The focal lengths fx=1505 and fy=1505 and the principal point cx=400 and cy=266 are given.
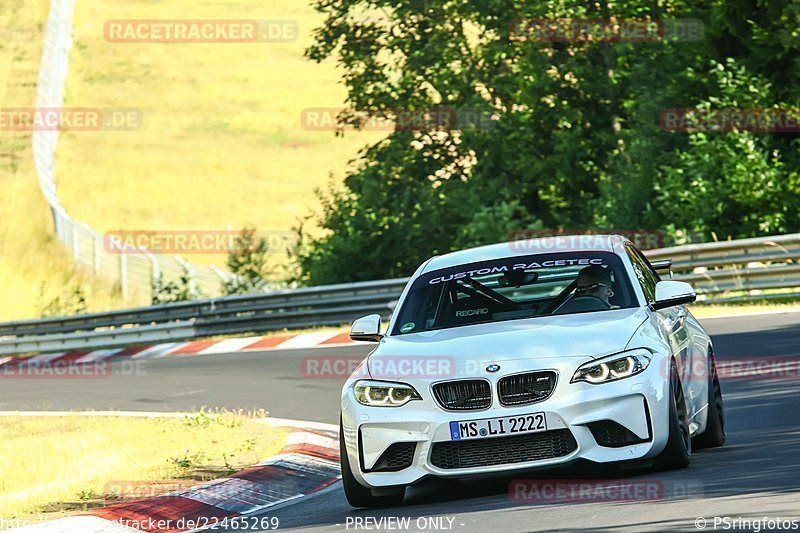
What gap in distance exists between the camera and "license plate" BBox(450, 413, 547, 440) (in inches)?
319

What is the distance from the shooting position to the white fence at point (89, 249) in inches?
1613

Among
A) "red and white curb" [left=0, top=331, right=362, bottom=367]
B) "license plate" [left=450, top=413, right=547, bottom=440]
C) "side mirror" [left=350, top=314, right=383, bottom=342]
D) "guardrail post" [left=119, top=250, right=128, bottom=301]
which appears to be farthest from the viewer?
"guardrail post" [left=119, top=250, right=128, bottom=301]

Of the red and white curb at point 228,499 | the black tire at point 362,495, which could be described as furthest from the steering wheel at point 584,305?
the red and white curb at point 228,499

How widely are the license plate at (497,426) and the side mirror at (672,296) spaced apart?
1.39m

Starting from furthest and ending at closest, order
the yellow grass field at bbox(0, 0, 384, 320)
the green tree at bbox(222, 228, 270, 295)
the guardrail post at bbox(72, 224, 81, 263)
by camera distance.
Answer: the yellow grass field at bbox(0, 0, 384, 320) < the guardrail post at bbox(72, 224, 81, 263) < the green tree at bbox(222, 228, 270, 295)

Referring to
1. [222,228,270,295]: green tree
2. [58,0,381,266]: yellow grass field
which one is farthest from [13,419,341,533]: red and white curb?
[58,0,381,266]: yellow grass field

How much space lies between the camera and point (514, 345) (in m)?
8.41

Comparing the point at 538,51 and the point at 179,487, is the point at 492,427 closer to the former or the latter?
the point at 179,487

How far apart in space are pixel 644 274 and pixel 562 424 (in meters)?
2.23

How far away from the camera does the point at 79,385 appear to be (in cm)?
2030

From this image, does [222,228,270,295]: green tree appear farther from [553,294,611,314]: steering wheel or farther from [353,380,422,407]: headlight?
[353,380,422,407]: headlight

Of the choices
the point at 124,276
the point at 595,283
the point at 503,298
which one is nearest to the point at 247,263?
the point at 124,276

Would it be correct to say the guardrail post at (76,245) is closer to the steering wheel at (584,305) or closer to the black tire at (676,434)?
the steering wheel at (584,305)

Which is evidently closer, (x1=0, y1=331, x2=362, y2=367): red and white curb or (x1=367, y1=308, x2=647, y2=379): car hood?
(x1=367, y1=308, x2=647, y2=379): car hood
